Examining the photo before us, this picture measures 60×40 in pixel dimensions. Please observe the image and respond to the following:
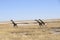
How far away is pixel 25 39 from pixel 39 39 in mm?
1513

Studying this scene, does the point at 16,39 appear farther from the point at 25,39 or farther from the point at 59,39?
the point at 59,39

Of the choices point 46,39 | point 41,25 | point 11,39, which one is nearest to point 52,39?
point 46,39

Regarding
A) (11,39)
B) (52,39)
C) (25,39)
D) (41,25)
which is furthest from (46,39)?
(41,25)

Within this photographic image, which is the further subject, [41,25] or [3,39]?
[41,25]

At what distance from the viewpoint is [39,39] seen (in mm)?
24250

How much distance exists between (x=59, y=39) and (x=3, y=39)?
599cm

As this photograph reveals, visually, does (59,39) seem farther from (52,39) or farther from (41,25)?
(41,25)

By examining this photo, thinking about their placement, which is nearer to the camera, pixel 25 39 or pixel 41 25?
pixel 25 39

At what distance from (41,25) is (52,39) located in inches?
1045

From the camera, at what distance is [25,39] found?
24328 mm

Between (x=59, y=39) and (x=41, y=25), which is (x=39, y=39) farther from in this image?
(x=41, y=25)

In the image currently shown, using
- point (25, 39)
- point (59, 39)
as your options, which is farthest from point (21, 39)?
point (59, 39)

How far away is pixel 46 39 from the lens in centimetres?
2433

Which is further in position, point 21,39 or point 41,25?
point 41,25
